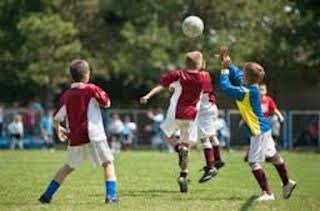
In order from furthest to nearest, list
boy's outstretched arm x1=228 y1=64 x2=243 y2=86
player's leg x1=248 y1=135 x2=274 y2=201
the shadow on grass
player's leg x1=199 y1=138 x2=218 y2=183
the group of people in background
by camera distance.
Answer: the group of people in background, player's leg x1=199 y1=138 x2=218 y2=183, boy's outstretched arm x1=228 y1=64 x2=243 y2=86, player's leg x1=248 y1=135 x2=274 y2=201, the shadow on grass

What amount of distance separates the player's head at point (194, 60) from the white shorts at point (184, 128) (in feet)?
2.81

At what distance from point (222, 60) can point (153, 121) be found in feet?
90.1

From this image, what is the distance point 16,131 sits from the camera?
121 feet

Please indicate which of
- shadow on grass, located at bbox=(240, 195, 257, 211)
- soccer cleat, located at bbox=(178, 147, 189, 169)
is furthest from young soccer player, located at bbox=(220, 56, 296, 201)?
soccer cleat, located at bbox=(178, 147, 189, 169)

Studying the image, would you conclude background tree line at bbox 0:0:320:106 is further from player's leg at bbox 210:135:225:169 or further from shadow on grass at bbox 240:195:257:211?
shadow on grass at bbox 240:195:257:211

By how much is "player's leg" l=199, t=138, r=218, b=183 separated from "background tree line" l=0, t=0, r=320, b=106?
27668 mm

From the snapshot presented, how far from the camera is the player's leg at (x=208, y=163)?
47.7ft

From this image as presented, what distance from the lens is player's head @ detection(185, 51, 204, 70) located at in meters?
14.0

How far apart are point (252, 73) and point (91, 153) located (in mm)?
2457

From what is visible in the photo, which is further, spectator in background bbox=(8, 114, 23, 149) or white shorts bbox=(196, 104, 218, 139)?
spectator in background bbox=(8, 114, 23, 149)

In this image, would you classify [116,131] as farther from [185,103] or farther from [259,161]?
[259,161]

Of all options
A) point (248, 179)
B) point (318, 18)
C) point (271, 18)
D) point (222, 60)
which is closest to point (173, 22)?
point (271, 18)

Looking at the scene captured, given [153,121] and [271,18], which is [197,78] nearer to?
[153,121]

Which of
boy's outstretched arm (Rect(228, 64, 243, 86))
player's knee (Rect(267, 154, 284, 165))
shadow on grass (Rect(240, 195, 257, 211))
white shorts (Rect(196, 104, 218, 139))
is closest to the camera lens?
shadow on grass (Rect(240, 195, 257, 211))
